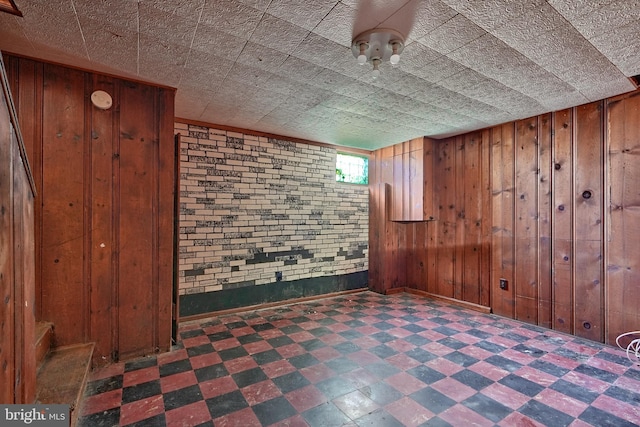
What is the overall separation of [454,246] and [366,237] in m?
1.50

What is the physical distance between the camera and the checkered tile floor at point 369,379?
6.56 feet

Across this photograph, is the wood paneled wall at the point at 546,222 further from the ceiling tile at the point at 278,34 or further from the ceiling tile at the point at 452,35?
the ceiling tile at the point at 278,34

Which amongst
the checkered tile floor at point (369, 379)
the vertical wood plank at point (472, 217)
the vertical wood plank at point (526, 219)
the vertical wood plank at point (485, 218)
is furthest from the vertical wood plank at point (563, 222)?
the vertical wood plank at point (472, 217)

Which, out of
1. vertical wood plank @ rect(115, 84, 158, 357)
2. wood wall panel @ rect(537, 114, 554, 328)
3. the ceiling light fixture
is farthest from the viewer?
wood wall panel @ rect(537, 114, 554, 328)

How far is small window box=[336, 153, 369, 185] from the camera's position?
17.3ft

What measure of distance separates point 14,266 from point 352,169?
4.64 metres

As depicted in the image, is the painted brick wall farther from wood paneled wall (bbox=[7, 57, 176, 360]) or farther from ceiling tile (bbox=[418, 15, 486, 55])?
ceiling tile (bbox=[418, 15, 486, 55])

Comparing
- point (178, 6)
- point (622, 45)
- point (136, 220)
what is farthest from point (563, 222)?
point (136, 220)

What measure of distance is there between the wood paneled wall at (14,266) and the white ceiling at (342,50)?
979 mm

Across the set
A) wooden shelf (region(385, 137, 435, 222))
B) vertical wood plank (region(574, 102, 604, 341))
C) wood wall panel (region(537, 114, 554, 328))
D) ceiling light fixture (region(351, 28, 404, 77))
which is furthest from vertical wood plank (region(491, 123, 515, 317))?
ceiling light fixture (region(351, 28, 404, 77))

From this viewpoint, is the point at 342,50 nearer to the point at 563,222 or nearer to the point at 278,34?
the point at 278,34

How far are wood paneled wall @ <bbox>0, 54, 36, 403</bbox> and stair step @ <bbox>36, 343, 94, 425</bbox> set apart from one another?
0.78ft

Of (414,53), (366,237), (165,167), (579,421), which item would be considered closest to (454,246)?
(366,237)

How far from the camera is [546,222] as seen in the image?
3.62m
